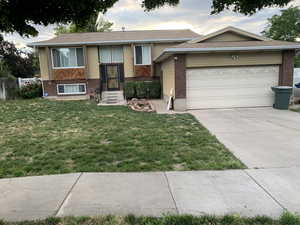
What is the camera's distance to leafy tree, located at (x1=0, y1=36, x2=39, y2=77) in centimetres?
2314

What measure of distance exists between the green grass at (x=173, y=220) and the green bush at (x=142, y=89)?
13.5m

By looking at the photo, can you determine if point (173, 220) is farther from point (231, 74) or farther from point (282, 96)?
point (282, 96)

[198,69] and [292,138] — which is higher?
[198,69]

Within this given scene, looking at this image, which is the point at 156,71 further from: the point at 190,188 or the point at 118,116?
the point at 190,188

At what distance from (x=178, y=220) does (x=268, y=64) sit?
1071cm

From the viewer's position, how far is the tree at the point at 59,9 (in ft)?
9.14

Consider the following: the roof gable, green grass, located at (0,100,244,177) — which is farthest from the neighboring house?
green grass, located at (0,100,244,177)

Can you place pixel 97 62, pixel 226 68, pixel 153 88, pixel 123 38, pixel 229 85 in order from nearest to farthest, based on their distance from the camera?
1. pixel 226 68
2. pixel 229 85
3. pixel 153 88
4. pixel 123 38
5. pixel 97 62

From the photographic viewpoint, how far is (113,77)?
17672 mm

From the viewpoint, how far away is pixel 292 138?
5.86m

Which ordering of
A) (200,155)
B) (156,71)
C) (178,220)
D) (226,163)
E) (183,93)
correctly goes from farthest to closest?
1. (156,71)
2. (183,93)
3. (200,155)
4. (226,163)
5. (178,220)

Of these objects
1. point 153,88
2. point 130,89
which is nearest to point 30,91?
point 130,89

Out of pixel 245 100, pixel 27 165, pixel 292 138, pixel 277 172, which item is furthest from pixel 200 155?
pixel 245 100

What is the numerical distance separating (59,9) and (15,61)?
2513cm
